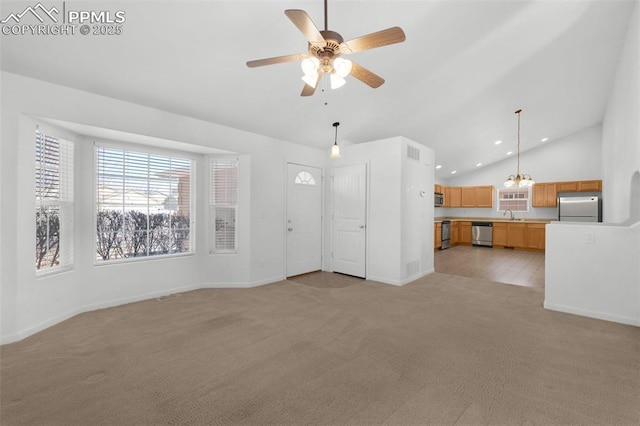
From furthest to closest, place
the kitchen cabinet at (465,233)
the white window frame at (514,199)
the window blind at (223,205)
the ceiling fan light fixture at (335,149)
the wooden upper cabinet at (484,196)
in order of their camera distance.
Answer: the kitchen cabinet at (465,233) → the wooden upper cabinet at (484,196) → the white window frame at (514,199) → the window blind at (223,205) → the ceiling fan light fixture at (335,149)

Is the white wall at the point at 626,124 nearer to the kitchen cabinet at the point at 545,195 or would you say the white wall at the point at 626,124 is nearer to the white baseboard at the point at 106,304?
the kitchen cabinet at the point at 545,195

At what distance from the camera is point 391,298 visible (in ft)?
12.8

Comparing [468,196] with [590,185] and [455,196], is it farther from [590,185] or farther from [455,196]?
[590,185]

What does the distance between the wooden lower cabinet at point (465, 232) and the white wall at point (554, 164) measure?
73 centimetres

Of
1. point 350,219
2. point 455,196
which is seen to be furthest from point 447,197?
point 350,219

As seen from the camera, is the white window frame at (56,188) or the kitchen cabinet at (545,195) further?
the kitchen cabinet at (545,195)

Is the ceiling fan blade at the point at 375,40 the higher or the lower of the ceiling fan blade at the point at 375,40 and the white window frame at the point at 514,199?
the higher

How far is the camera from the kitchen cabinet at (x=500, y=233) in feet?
28.4

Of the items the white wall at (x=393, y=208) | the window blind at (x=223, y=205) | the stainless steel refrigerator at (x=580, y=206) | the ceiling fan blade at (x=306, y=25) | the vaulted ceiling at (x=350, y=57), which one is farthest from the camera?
the stainless steel refrigerator at (x=580, y=206)

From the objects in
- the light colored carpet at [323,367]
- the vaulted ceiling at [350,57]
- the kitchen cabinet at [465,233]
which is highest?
the vaulted ceiling at [350,57]

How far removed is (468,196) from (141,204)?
9617 mm

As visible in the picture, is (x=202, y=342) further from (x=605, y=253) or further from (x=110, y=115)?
(x=605, y=253)

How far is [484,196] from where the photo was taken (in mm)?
9336

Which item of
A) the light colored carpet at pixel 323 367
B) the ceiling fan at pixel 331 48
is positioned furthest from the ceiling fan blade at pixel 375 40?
the light colored carpet at pixel 323 367
